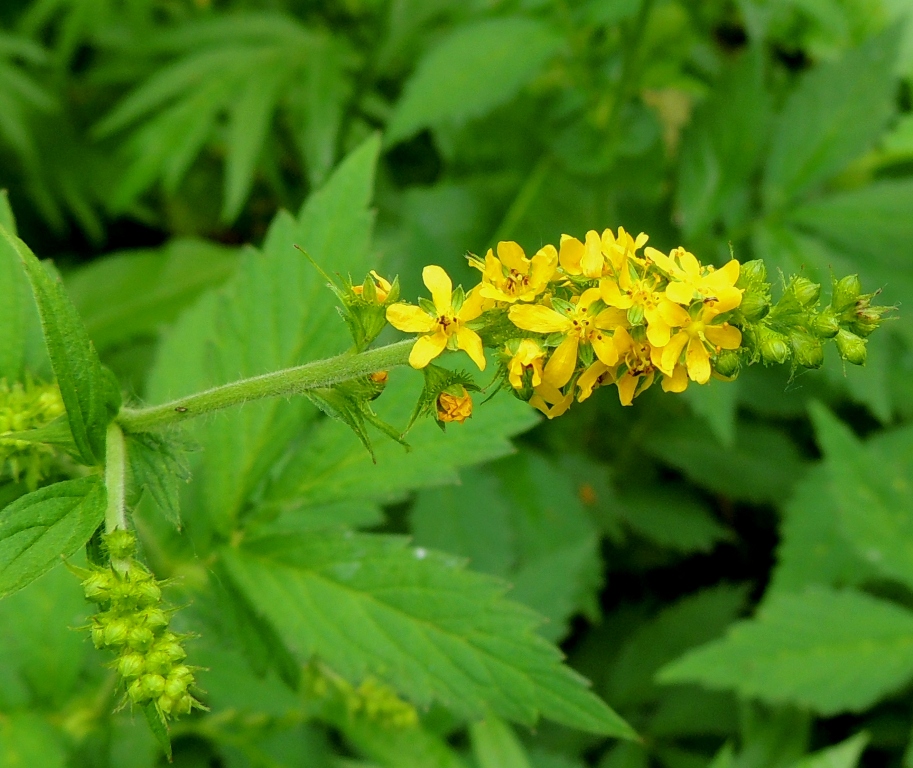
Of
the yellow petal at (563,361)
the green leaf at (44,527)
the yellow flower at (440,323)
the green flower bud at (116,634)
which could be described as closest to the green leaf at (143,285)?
the green leaf at (44,527)

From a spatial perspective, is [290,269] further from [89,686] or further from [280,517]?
[89,686]

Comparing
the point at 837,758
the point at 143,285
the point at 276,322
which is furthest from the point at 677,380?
the point at 143,285

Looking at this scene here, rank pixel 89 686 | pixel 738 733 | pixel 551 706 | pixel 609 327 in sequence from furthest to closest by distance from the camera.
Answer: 1. pixel 738 733
2. pixel 89 686
3. pixel 551 706
4. pixel 609 327

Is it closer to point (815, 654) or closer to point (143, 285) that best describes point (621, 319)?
point (815, 654)

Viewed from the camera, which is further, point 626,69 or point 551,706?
point 626,69

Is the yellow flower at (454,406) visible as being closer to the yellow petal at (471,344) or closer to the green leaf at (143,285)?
the yellow petal at (471,344)

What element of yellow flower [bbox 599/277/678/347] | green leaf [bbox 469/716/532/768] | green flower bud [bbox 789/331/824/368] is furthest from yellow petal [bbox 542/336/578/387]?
green leaf [bbox 469/716/532/768]

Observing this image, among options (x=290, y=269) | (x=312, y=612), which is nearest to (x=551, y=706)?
(x=312, y=612)
